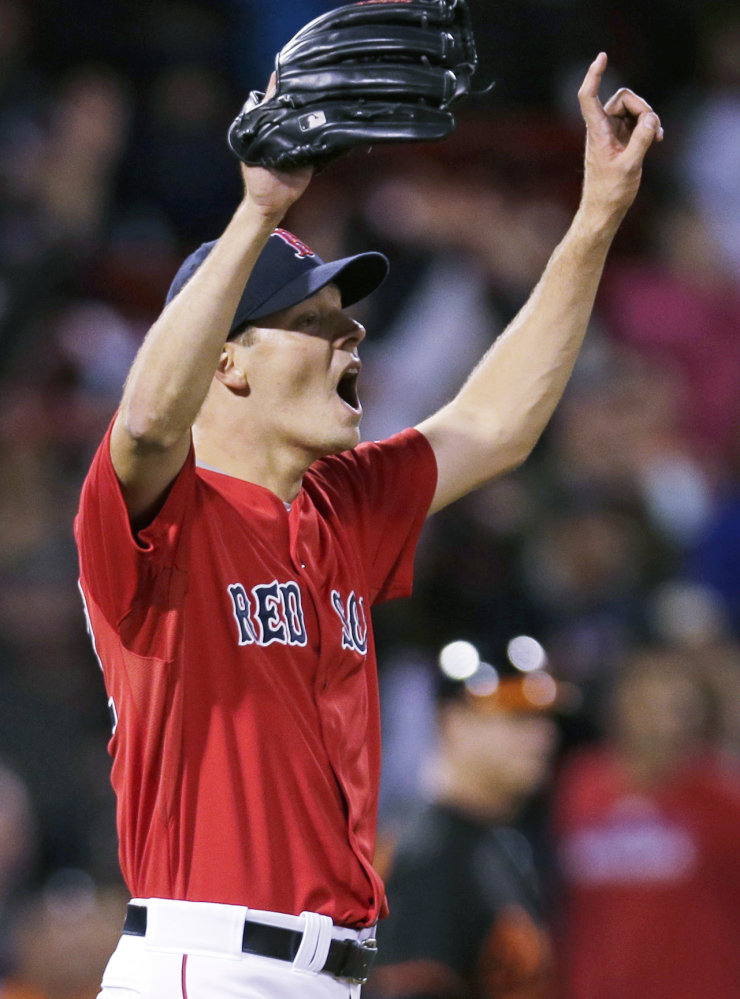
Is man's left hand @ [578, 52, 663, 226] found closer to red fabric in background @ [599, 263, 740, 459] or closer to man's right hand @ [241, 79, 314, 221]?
man's right hand @ [241, 79, 314, 221]

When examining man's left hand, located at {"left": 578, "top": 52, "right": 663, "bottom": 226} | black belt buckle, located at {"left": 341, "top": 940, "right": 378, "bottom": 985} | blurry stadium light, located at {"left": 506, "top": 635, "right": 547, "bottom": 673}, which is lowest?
blurry stadium light, located at {"left": 506, "top": 635, "right": 547, "bottom": 673}

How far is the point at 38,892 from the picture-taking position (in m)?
4.41

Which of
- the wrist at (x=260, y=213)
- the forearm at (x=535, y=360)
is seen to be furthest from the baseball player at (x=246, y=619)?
the forearm at (x=535, y=360)

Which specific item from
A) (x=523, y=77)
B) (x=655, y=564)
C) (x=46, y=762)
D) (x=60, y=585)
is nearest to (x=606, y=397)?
(x=655, y=564)

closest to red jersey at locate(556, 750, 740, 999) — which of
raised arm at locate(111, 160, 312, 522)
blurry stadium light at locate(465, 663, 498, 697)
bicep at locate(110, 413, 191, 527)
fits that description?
blurry stadium light at locate(465, 663, 498, 697)

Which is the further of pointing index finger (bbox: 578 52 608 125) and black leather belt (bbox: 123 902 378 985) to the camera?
pointing index finger (bbox: 578 52 608 125)

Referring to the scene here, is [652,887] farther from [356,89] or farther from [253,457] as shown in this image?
[356,89]

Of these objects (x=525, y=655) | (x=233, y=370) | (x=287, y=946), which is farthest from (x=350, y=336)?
(x=525, y=655)

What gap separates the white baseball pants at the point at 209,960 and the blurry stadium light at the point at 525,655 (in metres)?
2.10

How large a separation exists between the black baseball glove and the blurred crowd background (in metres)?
2.27

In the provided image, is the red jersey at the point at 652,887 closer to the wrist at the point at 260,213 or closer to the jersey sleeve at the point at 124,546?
the jersey sleeve at the point at 124,546

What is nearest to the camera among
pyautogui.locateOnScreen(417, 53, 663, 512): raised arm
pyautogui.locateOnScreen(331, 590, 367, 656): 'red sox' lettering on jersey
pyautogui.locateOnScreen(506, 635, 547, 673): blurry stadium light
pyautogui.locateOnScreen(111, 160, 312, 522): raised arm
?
pyautogui.locateOnScreen(111, 160, 312, 522): raised arm

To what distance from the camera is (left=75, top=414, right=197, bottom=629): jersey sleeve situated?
2.05m

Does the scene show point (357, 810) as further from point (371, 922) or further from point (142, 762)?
point (142, 762)
